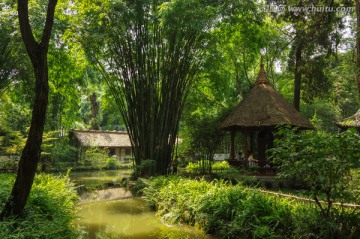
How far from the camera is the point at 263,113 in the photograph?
50.2ft

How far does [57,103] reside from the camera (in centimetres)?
2012

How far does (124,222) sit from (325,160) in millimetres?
5647

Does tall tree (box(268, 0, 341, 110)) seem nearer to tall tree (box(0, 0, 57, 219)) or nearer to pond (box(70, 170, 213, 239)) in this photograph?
pond (box(70, 170, 213, 239))

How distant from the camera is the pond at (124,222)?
7590 millimetres

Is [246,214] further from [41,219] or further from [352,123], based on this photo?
[352,123]

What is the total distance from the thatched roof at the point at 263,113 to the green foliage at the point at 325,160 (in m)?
9.13

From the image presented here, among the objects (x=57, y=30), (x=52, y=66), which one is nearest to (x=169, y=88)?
(x=57, y=30)

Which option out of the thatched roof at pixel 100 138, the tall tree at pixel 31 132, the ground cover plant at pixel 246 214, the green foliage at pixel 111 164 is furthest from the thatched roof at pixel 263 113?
the thatched roof at pixel 100 138

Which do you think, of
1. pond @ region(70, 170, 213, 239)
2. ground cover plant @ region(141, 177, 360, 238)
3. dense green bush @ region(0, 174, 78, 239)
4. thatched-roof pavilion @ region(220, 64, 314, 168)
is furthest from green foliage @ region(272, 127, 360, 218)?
thatched-roof pavilion @ region(220, 64, 314, 168)

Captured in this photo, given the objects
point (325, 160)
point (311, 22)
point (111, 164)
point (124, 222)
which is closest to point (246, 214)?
point (325, 160)

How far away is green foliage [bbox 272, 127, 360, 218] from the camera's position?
16.8ft

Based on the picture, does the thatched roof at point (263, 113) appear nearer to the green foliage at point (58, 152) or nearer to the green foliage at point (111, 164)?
the green foliage at point (58, 152)

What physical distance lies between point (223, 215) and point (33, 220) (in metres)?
3.81

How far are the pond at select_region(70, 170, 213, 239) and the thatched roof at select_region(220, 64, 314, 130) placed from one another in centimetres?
605
